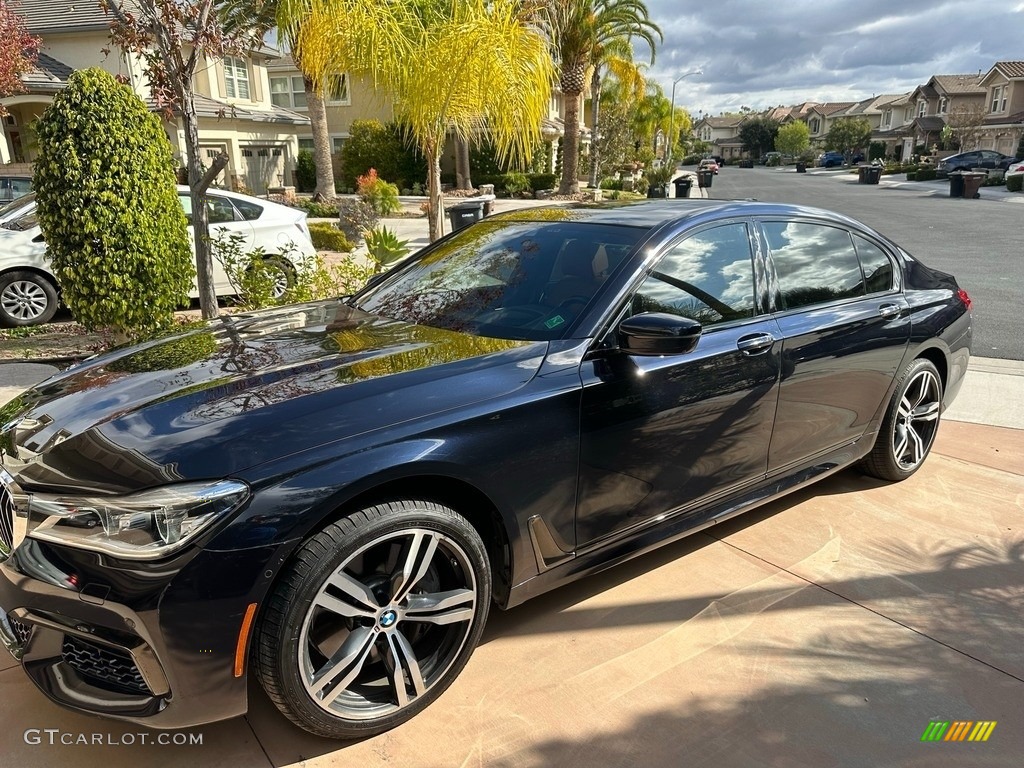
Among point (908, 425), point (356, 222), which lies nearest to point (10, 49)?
point (356, 222)

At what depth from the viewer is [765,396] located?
3.37 metres

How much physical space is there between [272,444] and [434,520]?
1.85 feet

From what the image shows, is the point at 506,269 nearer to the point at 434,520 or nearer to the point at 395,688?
the point at 434,520

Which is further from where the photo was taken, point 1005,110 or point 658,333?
point 1005,110

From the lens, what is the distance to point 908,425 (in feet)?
14.3

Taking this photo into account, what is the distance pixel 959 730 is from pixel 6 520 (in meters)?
3.22

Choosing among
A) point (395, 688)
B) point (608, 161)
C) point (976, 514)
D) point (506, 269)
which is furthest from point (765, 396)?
point (608, 161)

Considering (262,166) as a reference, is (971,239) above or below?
below

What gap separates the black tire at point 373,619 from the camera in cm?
219

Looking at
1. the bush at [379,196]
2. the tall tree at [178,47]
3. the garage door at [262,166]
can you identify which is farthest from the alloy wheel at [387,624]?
the garage door at [262,166]

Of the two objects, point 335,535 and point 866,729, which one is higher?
point 335,535

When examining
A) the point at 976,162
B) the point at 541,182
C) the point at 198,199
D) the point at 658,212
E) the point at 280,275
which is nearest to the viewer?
the point at 658,212

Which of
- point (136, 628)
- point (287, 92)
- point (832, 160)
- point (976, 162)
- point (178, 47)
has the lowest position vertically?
point (136, 628)

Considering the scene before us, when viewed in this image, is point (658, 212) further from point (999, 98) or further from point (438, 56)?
point (999, 98)
